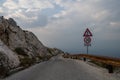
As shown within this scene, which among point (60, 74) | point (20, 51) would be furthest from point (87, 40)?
point (20, 51)

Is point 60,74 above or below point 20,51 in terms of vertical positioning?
below

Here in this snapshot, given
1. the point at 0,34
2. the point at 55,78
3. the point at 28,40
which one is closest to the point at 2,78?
the point at 55,78

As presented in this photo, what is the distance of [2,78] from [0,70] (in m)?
2.30

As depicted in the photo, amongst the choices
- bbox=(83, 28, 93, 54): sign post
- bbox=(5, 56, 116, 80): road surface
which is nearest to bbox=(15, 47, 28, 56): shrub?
bbox=(83, 28, 93, 54): sign post

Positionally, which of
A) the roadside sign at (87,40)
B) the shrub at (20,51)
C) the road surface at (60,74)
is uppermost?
the roadside sign at (87,40)

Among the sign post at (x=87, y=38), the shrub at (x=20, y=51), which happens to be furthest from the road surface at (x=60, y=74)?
the shrub at (x=20, y=51)

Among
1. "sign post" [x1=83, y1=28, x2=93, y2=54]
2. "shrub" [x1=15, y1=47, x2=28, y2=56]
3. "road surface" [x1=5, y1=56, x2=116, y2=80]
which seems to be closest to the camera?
"road surface" [x1=5, y1=56, x2=116, y2=80]

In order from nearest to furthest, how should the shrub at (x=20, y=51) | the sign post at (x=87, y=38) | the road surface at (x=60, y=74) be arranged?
the road surface at (x=60, y=74) → the sign post at (x=87, y=38) → the shrub at (x=20, y=51)

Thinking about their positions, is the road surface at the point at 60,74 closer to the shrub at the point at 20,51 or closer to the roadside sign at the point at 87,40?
the roadside sign at the point at 87,40

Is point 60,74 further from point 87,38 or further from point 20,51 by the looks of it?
point 20,51

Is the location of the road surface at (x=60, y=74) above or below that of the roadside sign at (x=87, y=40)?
below

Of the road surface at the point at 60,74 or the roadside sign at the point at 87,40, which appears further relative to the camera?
the roadside sign at the point at 87,40

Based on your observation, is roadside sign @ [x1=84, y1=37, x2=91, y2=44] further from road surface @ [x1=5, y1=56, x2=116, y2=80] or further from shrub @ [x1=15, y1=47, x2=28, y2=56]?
shrub @ [x1=15, y1=47, x2=28, y2=56]

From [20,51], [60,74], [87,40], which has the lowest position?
[60,74]
